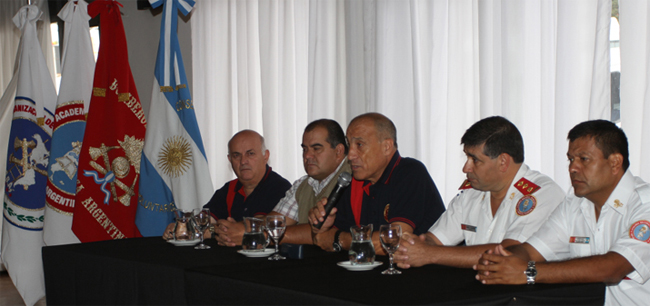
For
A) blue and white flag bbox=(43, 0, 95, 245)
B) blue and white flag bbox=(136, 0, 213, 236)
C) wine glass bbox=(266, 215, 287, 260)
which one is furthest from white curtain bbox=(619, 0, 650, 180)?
blue and white flag bbox=(43, 0, 95, 245)

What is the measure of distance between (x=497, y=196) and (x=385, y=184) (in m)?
0.55

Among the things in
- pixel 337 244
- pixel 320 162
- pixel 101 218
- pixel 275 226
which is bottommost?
pixel 101 218

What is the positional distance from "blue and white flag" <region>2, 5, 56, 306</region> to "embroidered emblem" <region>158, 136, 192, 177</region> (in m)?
1.10

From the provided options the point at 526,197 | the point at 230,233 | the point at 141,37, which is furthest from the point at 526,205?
the point at 141,37

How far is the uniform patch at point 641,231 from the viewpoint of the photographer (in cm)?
179

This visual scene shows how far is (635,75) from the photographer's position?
2785mm

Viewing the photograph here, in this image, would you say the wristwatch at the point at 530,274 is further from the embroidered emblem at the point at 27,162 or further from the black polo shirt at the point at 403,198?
the embroidered emblem at the point at 27,162

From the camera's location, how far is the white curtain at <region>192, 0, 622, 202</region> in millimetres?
3021

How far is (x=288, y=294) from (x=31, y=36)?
4.12 m

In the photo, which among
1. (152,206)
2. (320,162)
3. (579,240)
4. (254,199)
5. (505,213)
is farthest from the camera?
(152,206)

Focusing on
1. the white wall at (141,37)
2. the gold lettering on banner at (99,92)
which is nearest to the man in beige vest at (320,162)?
the gold lettering on banner at (99,92)

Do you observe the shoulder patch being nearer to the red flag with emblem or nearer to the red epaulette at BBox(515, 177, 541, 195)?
the red epaulette at BBox(515, 177, 541, 195)

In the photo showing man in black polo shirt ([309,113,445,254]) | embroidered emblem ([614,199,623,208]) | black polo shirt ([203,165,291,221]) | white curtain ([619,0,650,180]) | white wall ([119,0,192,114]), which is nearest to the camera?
embroidered emblem ([614,199,623,208])

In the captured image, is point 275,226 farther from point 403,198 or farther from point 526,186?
point 526,186
